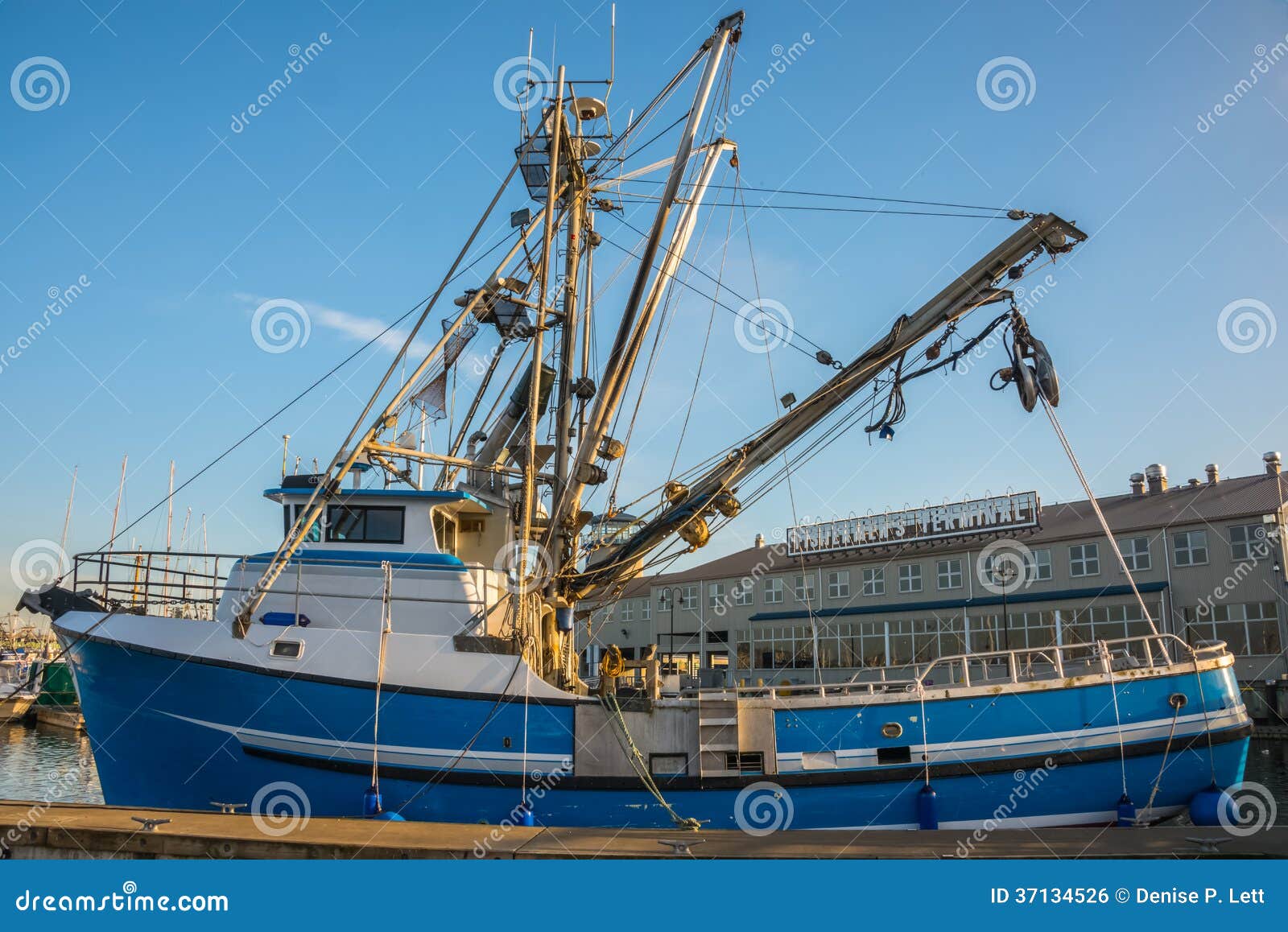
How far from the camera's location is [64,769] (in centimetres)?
2908

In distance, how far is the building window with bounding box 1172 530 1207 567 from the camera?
3250 cm

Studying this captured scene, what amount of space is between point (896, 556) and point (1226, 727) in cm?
2807

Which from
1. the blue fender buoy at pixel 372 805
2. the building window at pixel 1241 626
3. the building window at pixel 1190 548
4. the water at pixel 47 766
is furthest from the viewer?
the building window at pixel 1190 548

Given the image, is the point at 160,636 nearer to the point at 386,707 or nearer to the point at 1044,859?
the point at 386,707

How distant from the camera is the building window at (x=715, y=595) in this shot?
156ft

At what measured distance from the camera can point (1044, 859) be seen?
6199 millimetres

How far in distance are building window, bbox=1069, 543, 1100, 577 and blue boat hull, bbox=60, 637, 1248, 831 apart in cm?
2427

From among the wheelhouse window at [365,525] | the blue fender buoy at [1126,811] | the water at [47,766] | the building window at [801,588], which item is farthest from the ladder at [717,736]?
the building window at [801,588]

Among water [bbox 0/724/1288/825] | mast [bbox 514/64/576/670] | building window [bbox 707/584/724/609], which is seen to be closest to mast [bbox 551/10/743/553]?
mast [bbox 514/64/576/670]

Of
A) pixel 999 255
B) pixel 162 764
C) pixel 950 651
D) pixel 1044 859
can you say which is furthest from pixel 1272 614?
pixel 162 764

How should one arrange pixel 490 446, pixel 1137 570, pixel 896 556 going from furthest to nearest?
pixel 896 556
pixel 1137 570
pixel 490 446

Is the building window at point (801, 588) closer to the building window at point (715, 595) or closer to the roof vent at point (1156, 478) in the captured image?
the building window at point (715, 595)

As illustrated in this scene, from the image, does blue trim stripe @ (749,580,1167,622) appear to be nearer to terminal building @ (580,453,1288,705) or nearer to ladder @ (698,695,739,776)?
terminal building @ (580,453,1288,705)

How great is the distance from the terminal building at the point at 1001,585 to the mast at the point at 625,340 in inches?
382
